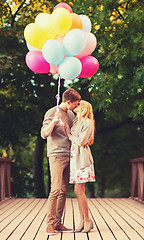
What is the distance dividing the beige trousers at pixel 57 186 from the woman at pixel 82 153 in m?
0.11

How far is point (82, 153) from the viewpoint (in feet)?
15.5

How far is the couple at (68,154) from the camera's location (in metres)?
4.62

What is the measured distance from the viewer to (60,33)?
4574 mm

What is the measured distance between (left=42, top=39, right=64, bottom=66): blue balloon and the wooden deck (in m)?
1.96

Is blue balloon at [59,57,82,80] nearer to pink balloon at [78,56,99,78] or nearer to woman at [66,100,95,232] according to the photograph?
pink balloon at [78,56,99,78]

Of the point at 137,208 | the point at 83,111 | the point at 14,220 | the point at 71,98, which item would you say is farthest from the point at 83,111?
the point at 137,208

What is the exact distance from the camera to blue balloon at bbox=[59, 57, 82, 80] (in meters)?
4.49

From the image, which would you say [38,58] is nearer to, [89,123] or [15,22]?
[89,123]

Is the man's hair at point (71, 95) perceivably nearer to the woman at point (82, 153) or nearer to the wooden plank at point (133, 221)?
the woman at point (82, 153)

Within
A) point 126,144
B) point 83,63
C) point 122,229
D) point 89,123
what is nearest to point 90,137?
point 89,123

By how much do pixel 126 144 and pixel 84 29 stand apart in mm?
13346

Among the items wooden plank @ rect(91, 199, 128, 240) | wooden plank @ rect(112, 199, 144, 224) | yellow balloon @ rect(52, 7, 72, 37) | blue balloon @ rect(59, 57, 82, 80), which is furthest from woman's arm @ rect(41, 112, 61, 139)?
wooden plank @ rect(112, 199, 144, 224)

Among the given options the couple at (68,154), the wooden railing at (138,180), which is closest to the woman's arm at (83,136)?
the couple at (68,154)

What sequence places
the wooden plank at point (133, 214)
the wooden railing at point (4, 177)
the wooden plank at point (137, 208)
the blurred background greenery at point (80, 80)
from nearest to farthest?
1. the wooden plank at point (133, 214)
2. the wooden plank at point (137, 208)
3. the wooden railing at point (4, 177)
4. the blurred background greenery at point (80, 80)
